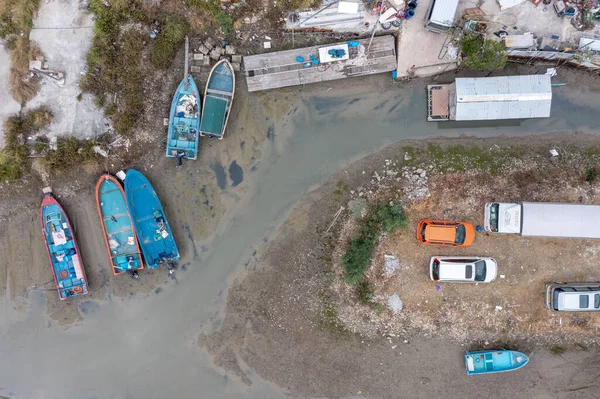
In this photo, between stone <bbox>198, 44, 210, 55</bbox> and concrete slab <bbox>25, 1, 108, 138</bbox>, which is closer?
concrete slab <bbox>25, 1, 108, 138</bbox>

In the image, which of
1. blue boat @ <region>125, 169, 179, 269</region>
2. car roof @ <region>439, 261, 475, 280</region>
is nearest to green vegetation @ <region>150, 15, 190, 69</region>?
blue boat @ <region>125, 169, 179, 269</region>

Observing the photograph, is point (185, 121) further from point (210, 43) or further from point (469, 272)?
point (469, 272)

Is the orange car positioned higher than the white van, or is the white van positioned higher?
the white van

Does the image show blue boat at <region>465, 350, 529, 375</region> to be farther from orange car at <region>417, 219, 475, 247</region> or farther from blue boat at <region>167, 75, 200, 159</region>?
blue boat at <region>167, 75, 200, 159</region>

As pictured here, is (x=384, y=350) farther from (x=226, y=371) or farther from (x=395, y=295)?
(x=226, y=371)

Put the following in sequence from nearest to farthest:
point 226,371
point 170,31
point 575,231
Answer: point 575,231 → point 170,31 → point 226,371

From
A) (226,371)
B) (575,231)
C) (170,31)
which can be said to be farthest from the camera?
(226,371)

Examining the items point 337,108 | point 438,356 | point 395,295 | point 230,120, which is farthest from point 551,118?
point 230,120
